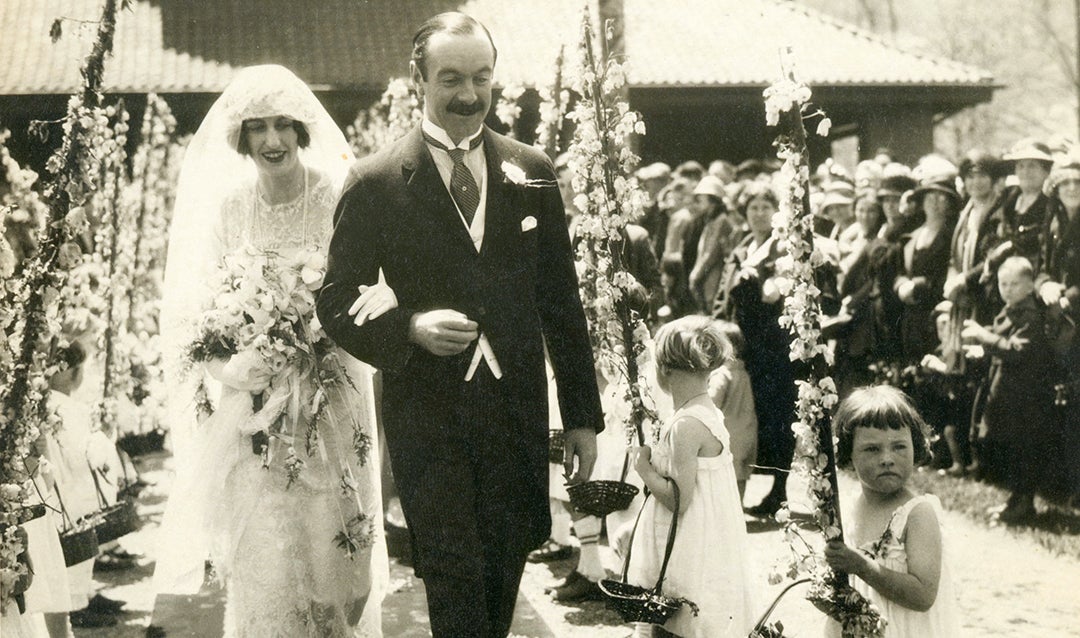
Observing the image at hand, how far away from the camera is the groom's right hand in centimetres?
320

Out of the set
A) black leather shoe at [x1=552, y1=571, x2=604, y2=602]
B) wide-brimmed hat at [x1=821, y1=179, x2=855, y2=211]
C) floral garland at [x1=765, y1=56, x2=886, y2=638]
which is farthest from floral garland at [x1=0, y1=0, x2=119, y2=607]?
wide-brimmed hat at [x1=821, y1=179, x2=855, y2=211]

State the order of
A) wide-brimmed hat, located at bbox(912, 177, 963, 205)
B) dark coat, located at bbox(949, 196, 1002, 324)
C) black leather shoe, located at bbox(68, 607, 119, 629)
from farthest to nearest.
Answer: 1. wide-brimmed hat, located at bbox(912, 177, 963, 205)
2. dark coat, located at bbox(949, 196, 1002, 324)
3. black leather shoe, located at bbox(68, 607, 119, 629)

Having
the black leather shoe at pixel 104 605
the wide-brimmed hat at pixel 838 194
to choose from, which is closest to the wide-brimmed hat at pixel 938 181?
the wide-brimmed hat at pixel 838 194

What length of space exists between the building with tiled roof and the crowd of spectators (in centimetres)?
746

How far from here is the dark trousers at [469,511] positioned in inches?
132

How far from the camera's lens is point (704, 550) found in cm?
416

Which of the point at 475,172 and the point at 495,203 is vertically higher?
the point at 475,172

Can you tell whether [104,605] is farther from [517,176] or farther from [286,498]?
[517,176]

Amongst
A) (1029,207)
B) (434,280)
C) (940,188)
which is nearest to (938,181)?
(940,188)

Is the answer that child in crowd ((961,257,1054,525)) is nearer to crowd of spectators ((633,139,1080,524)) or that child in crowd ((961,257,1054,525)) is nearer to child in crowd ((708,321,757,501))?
crowd of spectators ((633,139,1080,524))

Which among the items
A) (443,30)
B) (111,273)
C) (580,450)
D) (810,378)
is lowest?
(580,450)

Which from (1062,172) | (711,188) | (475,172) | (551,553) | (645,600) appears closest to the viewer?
(475,172)

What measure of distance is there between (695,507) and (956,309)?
16.3 ft

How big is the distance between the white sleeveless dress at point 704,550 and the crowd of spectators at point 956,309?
2.59 m
